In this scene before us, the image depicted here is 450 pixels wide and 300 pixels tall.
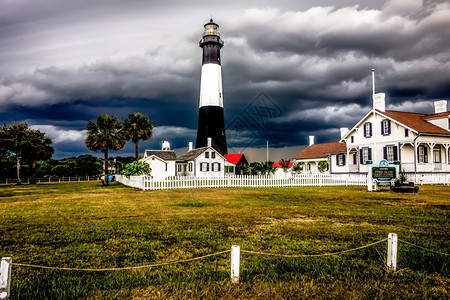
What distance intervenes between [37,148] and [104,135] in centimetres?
1209

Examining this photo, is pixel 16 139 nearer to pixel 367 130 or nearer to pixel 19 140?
pixel 19 140

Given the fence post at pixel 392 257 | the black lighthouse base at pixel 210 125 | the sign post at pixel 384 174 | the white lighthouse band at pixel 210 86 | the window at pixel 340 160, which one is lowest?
the fence post at pixel 392 257

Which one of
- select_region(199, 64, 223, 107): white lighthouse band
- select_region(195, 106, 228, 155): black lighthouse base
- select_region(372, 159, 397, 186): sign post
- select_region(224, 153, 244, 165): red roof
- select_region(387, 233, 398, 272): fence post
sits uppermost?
select_region(199, 64, 223, 107): white lighthouse band

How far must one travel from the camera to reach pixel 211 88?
43938mm

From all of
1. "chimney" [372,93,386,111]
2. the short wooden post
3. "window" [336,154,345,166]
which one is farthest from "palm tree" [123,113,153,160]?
the short wooden post

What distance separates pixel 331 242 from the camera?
700 centimetres

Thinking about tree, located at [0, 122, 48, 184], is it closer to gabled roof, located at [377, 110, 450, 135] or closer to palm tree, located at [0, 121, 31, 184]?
palm tree, located at [0, 121, 31, 184]

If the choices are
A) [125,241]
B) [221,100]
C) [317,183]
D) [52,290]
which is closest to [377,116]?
[317,183]

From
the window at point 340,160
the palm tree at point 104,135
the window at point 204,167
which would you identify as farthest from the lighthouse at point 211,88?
the window at point 340,160

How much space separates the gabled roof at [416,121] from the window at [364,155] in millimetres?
4466

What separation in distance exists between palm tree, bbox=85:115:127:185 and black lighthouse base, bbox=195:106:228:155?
451 inches

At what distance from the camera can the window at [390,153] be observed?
104 feet

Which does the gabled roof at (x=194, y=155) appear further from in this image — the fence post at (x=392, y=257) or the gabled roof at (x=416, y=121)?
the fence post at (x=392, y=257)

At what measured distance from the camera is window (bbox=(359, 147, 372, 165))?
34900mm
